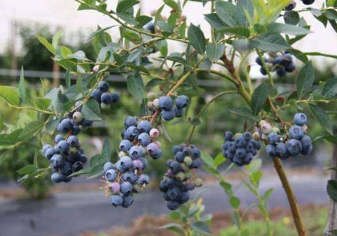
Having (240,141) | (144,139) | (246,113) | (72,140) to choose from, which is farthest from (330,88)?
(72,140)

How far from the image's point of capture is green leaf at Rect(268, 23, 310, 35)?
2.28 feet

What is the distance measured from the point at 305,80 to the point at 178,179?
0.34 metres

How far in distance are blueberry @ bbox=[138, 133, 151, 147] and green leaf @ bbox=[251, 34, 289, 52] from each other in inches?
8.3

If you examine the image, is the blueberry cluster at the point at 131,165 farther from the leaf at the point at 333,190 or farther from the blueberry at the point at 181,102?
the leaf at the point at 333,190

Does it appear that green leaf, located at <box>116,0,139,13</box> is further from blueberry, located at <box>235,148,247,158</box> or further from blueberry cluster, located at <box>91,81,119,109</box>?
blueberry, located at <box>235,148,247,158</box>

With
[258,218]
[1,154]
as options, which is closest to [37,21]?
[258,218]

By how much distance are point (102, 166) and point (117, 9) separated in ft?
0.87

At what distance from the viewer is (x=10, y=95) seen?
984 mm

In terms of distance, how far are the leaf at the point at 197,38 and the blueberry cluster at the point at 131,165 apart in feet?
0.56

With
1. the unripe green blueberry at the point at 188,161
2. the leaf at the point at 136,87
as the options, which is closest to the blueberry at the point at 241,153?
the unripe green blueberry at the point at 188,161

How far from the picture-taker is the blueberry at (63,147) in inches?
38.4

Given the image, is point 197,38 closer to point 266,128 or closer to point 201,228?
point 266,128

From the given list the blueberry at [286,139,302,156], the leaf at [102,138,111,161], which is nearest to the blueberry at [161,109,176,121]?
the leaf at [102,138,111,161]

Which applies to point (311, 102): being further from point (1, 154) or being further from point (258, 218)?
point (258, 218)
